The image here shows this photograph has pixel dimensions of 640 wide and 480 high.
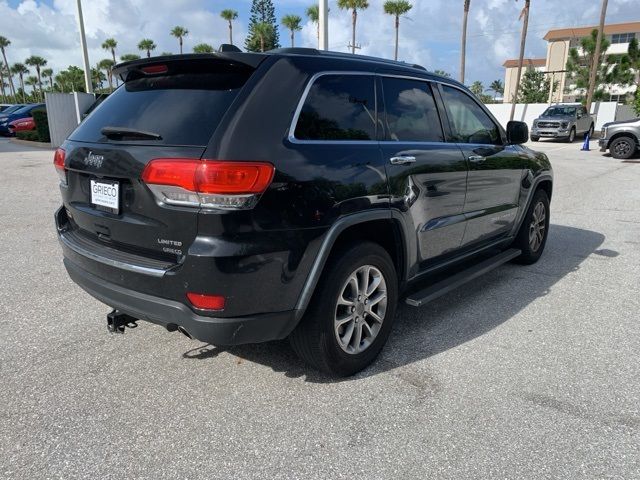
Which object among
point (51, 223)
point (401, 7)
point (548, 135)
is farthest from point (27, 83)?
point (51, 223)

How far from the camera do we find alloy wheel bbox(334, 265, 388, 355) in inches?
118

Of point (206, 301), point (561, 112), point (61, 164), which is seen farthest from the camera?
point (561, 112)

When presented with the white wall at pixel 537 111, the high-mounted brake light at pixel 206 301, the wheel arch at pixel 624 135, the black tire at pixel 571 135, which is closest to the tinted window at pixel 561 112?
the black tire at pixel 571 135

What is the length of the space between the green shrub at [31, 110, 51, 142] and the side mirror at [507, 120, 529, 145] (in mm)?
18517

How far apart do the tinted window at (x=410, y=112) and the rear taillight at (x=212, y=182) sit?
121 centimetres

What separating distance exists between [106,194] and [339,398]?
5.67 feet

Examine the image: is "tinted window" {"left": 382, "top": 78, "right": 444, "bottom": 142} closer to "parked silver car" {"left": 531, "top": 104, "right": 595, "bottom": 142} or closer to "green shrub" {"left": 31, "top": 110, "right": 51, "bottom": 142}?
"green shrub" {"left": 31, "top": 110, "right": 51, "bottom": 142}

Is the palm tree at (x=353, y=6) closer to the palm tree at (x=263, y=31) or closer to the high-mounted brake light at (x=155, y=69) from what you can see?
the palm tree at (x=263, y=31)

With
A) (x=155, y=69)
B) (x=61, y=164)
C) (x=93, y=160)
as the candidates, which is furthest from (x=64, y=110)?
(x=93, y=160)

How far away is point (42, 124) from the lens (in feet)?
61.3

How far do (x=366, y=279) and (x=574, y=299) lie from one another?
8.05 feet

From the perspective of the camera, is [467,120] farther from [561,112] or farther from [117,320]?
[561,112]

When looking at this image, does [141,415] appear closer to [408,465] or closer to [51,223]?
[408,465]

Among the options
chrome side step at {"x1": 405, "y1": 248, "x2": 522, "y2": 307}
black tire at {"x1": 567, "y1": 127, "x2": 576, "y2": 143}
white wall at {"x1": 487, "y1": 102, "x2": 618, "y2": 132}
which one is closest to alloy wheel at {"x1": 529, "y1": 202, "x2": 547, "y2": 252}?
chrome side step at {"x1": 405, "y1": 248, "x2": 522, "y2": 307}
